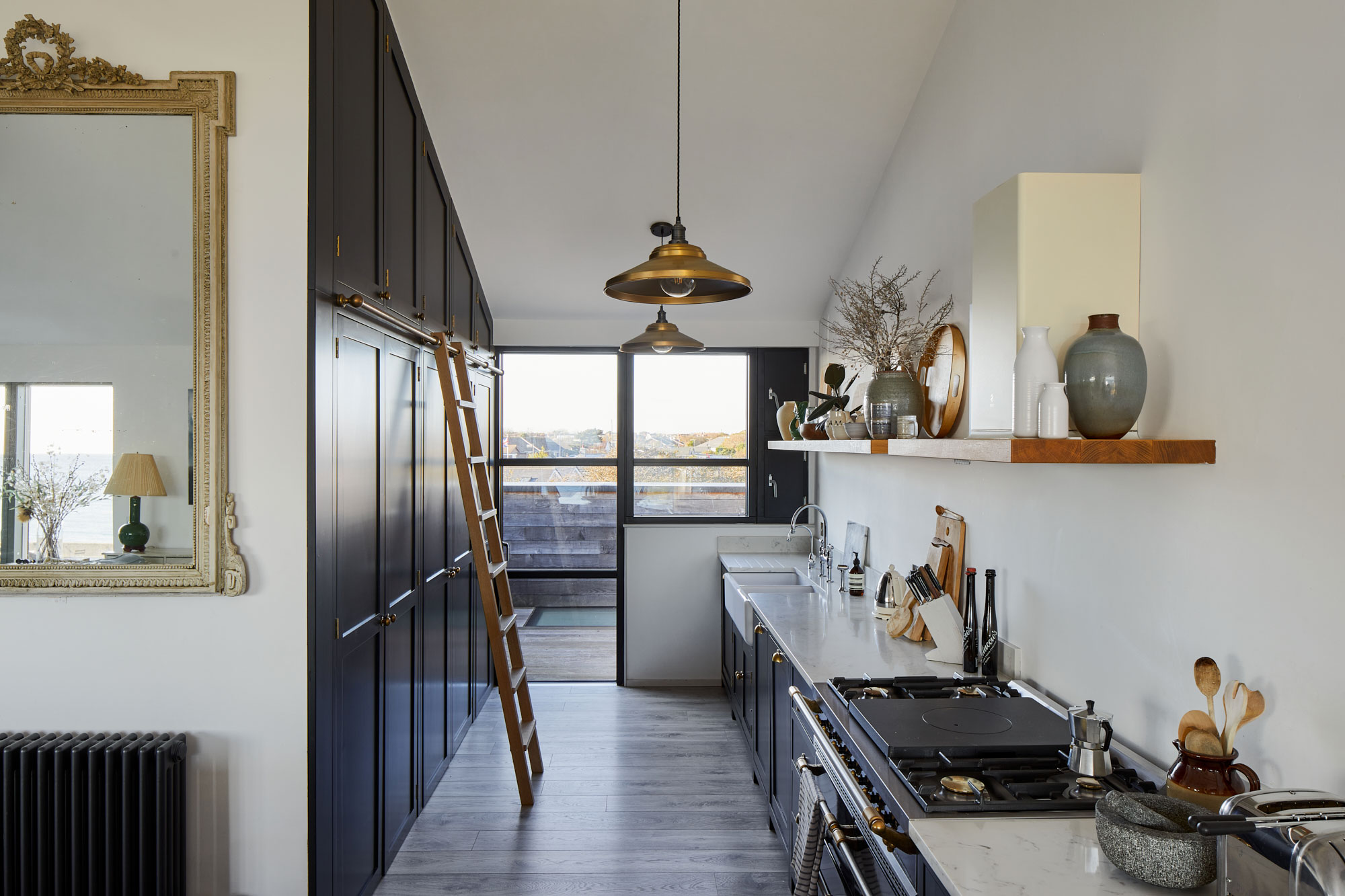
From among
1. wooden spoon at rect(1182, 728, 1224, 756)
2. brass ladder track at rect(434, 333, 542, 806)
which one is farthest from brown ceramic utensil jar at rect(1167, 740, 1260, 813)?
brass ladder track at rect(434, 333, 542, 806)

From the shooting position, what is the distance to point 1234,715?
1.35 metres

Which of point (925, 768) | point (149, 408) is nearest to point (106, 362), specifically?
point (149, 408)

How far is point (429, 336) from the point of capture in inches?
138

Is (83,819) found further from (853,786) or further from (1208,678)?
(1208,678)

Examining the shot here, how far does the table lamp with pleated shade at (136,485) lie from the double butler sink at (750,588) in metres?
2.38

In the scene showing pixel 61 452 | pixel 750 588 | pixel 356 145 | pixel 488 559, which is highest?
pixel 356 145

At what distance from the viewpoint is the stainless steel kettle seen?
5.10 feet

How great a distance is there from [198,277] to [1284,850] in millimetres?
2579

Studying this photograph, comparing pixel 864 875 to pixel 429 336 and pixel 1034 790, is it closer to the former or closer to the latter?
pixel 1034 790

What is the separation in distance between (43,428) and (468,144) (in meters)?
2.05

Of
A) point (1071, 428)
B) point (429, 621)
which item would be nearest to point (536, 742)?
point (429, 621)

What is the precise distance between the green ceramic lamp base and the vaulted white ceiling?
1.98m

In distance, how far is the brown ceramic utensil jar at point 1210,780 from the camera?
1283 millimetres

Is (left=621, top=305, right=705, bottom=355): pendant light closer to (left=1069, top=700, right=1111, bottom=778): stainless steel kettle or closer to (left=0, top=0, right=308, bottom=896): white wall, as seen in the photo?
(left=0, top=0, right=308, bottom=896): white wall
